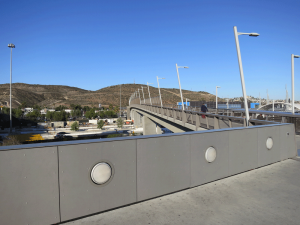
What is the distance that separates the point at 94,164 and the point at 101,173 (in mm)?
180

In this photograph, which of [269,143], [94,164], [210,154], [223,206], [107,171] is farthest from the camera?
[269,143]

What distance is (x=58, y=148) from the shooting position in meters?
3.23

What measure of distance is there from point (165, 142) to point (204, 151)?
1051 mm

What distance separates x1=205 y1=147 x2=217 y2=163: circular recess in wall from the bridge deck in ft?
1.62

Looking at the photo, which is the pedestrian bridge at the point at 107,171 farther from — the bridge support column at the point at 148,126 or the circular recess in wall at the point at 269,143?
the bridge support column at the point at 148,126

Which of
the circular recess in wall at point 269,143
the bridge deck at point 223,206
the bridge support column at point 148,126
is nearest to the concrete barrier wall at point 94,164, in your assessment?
the bridge deck at point 223,206

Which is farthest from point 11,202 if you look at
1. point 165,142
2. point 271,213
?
point 271,213

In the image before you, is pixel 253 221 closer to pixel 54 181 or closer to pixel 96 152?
pixel 96 152

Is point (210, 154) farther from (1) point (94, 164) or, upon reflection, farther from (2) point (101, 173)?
(1) point (94, 164)

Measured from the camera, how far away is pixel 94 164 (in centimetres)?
353

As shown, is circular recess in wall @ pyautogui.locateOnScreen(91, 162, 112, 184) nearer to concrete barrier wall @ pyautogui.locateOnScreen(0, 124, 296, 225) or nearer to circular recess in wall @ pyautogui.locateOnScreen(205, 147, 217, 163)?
concrete barrier wall @ pyautogui.locateOnScreen(0, 124, 296, 225)

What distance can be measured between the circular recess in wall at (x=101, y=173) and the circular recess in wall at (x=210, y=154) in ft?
7.09

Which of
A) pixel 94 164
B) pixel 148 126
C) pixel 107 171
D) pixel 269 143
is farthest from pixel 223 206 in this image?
pixel 148 126

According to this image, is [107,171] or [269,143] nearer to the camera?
[107,171]
